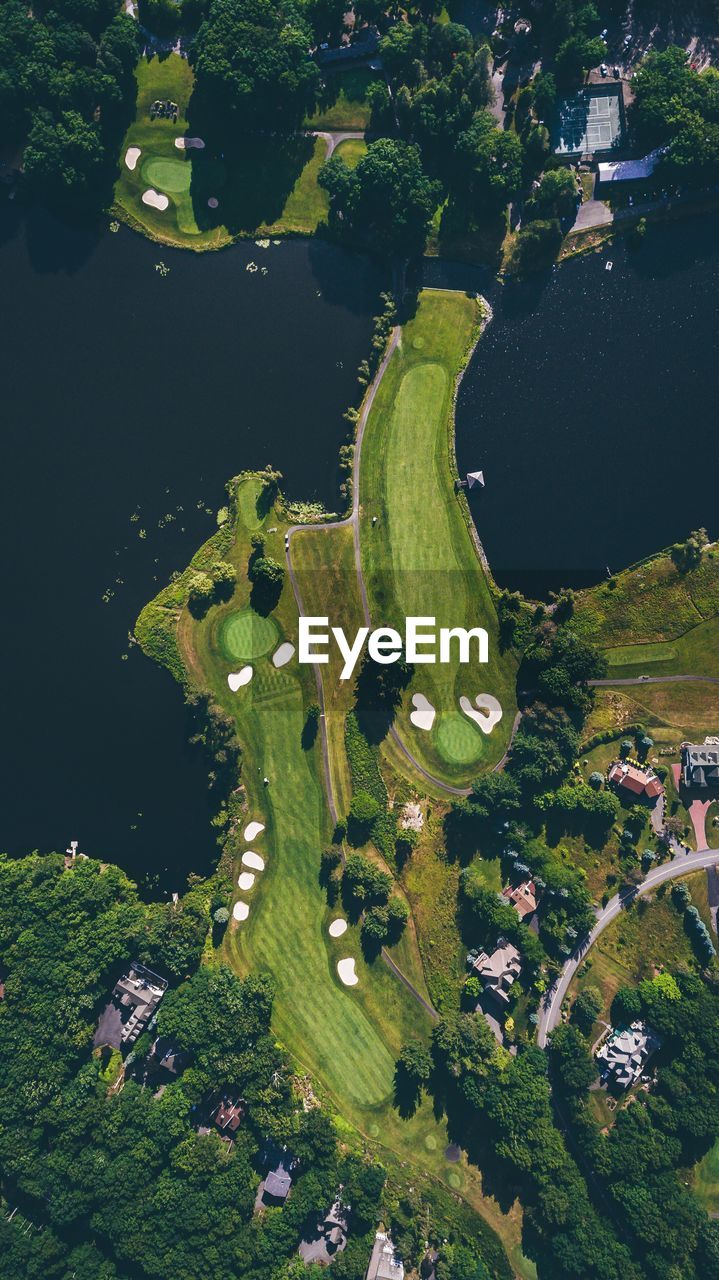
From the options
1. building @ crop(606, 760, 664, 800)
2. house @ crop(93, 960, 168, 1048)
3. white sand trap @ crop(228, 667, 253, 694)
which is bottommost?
house @ crop(93, 960, 168, 1048)

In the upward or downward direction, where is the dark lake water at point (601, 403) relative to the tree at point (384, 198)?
downward

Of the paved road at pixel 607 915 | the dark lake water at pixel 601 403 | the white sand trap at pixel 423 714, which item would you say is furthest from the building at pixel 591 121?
the paved road at pixel 607 915

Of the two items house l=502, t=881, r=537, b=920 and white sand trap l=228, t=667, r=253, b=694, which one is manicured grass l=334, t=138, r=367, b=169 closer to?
white sand trap l=228, t=667, r=253, b=694

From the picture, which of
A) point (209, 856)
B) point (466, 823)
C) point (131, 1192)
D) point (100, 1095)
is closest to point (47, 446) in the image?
Answer: point (209, 856)

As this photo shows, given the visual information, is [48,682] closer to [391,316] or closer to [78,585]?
[78,585]

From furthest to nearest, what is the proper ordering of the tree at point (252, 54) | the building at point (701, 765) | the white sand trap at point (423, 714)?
the white sand trap at point (423, 714) < the building at point (701, 765) < the tree at point (252, 54)

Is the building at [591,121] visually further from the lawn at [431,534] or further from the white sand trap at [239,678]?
the white sand trap at [239,678]

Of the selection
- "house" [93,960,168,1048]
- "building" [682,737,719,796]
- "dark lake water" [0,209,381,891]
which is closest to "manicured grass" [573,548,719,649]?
"building" [682,737,719,796]

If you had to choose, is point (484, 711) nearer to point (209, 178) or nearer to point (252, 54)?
point (209, 178)
